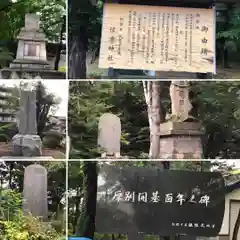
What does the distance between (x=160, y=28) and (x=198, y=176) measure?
0.95m

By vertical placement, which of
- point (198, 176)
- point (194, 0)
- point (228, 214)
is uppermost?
point (194, 0)

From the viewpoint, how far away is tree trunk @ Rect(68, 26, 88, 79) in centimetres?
296

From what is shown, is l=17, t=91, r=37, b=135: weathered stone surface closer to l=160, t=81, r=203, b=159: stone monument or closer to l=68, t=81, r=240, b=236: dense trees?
l=68, t=81, r=240, b=236: dense trees

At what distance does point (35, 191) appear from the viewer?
2951mm

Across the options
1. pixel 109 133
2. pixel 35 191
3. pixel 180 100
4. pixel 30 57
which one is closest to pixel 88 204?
pixel 35 191

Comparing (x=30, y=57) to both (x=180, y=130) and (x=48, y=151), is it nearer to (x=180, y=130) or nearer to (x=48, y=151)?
(x=48, y=151)

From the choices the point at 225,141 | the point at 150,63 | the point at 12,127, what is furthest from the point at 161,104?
the point at 12,127

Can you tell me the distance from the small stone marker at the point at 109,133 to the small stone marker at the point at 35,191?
15.9 inches

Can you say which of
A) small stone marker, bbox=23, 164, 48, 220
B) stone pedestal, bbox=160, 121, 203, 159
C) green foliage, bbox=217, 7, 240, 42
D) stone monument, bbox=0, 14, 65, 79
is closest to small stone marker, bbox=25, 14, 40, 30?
stone monument, bbox=0, 14, 65, 79

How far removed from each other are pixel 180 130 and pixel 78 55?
2.59 ft

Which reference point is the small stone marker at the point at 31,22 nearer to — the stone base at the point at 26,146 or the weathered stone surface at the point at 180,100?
the stone base at the point at 26,146

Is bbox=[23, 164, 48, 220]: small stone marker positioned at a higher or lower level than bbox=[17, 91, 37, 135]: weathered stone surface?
lower

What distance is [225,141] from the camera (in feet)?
9.78

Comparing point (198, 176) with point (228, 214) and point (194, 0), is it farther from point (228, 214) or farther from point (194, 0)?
point (194, 0)
